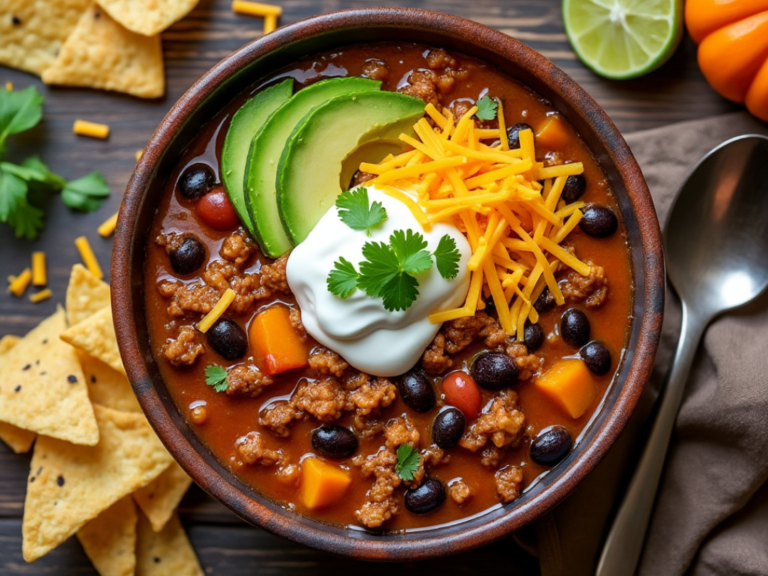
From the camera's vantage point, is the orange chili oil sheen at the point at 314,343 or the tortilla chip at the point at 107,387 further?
the tortilla chip at the point at 107,387

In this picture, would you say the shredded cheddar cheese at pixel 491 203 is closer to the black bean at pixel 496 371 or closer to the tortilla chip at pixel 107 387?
the black bean at pixel 496 371

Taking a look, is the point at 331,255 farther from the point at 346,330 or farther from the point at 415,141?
the point at 415,141

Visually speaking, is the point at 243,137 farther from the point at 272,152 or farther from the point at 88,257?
the point at 88,257

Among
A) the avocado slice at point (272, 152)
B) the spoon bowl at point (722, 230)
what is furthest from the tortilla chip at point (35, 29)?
the spoon bowl at point (722, 230)

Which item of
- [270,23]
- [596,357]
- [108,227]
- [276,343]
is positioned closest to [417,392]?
[276,343]

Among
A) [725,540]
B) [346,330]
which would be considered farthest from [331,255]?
[725,540]

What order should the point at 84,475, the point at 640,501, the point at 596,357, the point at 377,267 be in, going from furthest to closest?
the point at 84,475 < the point at 640,501 < the point at 596,357 < the point at 377,267

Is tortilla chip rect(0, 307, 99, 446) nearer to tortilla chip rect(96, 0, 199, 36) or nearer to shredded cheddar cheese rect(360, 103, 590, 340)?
tortilla chip rect(96, 0, 199, 36)
